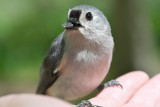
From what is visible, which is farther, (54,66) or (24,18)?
(24,18)

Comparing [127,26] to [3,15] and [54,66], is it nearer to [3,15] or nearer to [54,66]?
[54,66]

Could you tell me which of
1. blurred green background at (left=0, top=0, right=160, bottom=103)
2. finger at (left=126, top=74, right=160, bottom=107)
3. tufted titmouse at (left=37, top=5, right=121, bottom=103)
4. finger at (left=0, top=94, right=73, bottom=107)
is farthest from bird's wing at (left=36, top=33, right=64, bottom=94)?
blurred green background at (left=0, top=0, right=160, bottom=103)

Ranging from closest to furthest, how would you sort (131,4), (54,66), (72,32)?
(72,32)
(54,66)
(131,4)

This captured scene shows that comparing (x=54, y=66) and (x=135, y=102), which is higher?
(x=54, y=66)

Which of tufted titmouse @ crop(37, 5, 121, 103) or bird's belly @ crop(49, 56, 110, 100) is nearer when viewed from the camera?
tufted titmouse @ crop(37, 5, 121, 103)

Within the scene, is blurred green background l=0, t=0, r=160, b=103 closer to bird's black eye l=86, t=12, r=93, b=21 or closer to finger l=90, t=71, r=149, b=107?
finger l=90, t=71, r=149, b=107

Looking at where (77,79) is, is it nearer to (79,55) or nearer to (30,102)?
(79,55)

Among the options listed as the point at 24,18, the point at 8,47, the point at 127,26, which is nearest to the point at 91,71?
the point at 127,26

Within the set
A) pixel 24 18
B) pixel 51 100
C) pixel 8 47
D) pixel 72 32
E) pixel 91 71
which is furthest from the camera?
pixel 24 18
